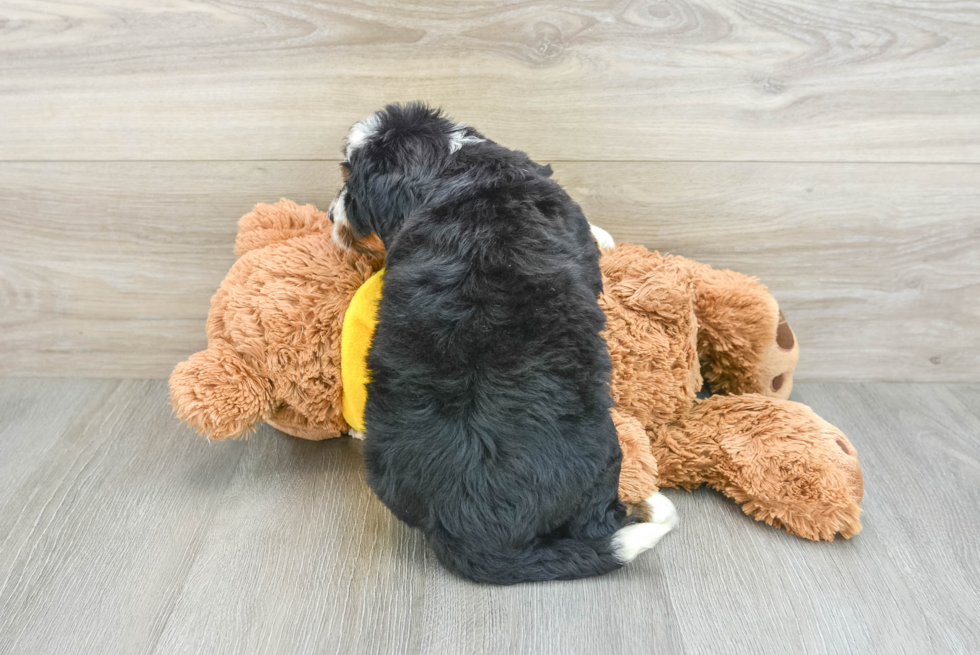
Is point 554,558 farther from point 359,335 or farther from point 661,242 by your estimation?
point 661,242

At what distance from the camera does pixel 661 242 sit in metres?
1.06

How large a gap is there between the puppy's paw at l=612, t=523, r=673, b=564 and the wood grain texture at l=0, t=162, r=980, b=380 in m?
0.48

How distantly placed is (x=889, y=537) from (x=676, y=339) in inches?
13.9

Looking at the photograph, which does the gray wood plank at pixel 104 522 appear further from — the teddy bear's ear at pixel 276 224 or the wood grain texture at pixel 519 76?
the wood grain texture at pixel 519 76

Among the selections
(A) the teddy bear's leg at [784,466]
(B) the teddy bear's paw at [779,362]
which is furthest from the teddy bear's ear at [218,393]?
(B) the teddy bear's paw at [779,362]

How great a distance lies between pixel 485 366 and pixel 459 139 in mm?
258

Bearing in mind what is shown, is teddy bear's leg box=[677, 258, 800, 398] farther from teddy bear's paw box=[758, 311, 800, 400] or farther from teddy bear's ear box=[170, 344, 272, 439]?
teddy bear's ear box=[170, 344, 272, 439]

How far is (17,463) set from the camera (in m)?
0.98

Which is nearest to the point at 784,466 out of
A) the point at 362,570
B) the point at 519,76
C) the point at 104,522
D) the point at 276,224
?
the point at 362,570

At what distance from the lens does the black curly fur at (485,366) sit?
678 millimetres

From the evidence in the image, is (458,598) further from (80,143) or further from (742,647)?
(80,143)

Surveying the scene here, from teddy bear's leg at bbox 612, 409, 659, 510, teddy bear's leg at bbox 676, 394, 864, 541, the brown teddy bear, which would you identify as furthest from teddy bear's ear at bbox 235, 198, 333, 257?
teddy bear's leg at bbox 676, 394, 864, 541

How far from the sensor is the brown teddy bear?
81 centimetres

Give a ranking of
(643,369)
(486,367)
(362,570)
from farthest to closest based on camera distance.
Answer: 1. (643,369)
2. (362,570)
3. (486,367)
